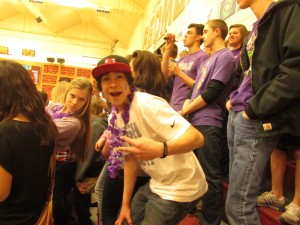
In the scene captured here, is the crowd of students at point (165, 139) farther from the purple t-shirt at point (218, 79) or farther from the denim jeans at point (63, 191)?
the denim jeans at point (63, 191)

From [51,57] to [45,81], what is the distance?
49.0 inches

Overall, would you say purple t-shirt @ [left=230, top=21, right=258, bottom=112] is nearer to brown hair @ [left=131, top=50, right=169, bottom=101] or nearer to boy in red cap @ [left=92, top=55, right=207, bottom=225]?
boy in red cap @ [left=92, top=55, right=207, bottom=225]

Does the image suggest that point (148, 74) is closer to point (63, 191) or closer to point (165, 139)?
point (165, 139)

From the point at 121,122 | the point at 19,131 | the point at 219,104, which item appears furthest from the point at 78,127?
the point at 219,104

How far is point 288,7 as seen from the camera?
54.9 inches

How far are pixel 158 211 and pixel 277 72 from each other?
0.90 metres

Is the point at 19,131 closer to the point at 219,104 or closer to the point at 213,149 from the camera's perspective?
the point at 213,149

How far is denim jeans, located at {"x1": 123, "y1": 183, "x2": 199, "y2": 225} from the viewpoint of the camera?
145cm

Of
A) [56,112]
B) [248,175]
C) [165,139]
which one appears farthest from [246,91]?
[56,112]

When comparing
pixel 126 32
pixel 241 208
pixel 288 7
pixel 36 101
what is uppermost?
pixel 126 32

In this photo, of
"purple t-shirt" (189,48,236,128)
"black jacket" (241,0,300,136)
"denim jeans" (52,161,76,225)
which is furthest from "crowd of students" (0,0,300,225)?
"denim jeans" (52,161,76,225)

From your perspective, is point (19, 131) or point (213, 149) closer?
point (19, 131)

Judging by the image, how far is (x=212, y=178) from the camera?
218 centimetres

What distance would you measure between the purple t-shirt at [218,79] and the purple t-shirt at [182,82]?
43 centimetres
